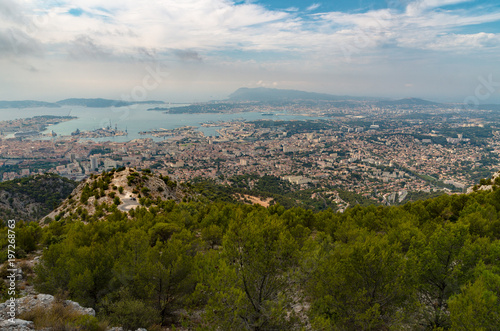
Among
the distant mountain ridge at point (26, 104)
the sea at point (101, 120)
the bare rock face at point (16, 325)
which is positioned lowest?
the bare rock face at point (16, 325)

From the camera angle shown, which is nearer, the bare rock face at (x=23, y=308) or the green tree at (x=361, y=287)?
the bare rock face at (x=23, y=308)

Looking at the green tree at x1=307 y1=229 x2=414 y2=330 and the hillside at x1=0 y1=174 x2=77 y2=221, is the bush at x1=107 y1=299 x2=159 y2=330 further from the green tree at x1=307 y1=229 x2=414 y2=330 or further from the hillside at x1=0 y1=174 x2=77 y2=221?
the hillside at x1=0 y1=174 x2=77 y2=221

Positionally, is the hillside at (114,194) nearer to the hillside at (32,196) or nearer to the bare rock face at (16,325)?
the hillside at (32,196)

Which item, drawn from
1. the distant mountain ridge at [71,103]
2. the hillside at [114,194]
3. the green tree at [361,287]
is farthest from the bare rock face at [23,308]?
the distant mountain ridge at [71,103]

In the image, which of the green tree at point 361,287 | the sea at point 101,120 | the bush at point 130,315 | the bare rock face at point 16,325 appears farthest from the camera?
the sea at point 101,120

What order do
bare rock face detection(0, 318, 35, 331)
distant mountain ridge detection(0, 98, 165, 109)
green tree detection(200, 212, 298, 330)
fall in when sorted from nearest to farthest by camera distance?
bare rock face detection(0, 318, 35, 331), green tree detection(200, 212, 298, 330), distant mountain ridge detection(0, 98, 165, 109)

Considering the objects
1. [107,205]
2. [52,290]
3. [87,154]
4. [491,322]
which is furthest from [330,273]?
[87,154]

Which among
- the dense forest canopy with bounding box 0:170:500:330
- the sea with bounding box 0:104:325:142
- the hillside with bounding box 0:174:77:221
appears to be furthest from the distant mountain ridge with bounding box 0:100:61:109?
the dense forest canopy with bounding box 0:170:500:330

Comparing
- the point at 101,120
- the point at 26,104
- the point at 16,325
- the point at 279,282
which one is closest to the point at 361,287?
the point at 279,282
